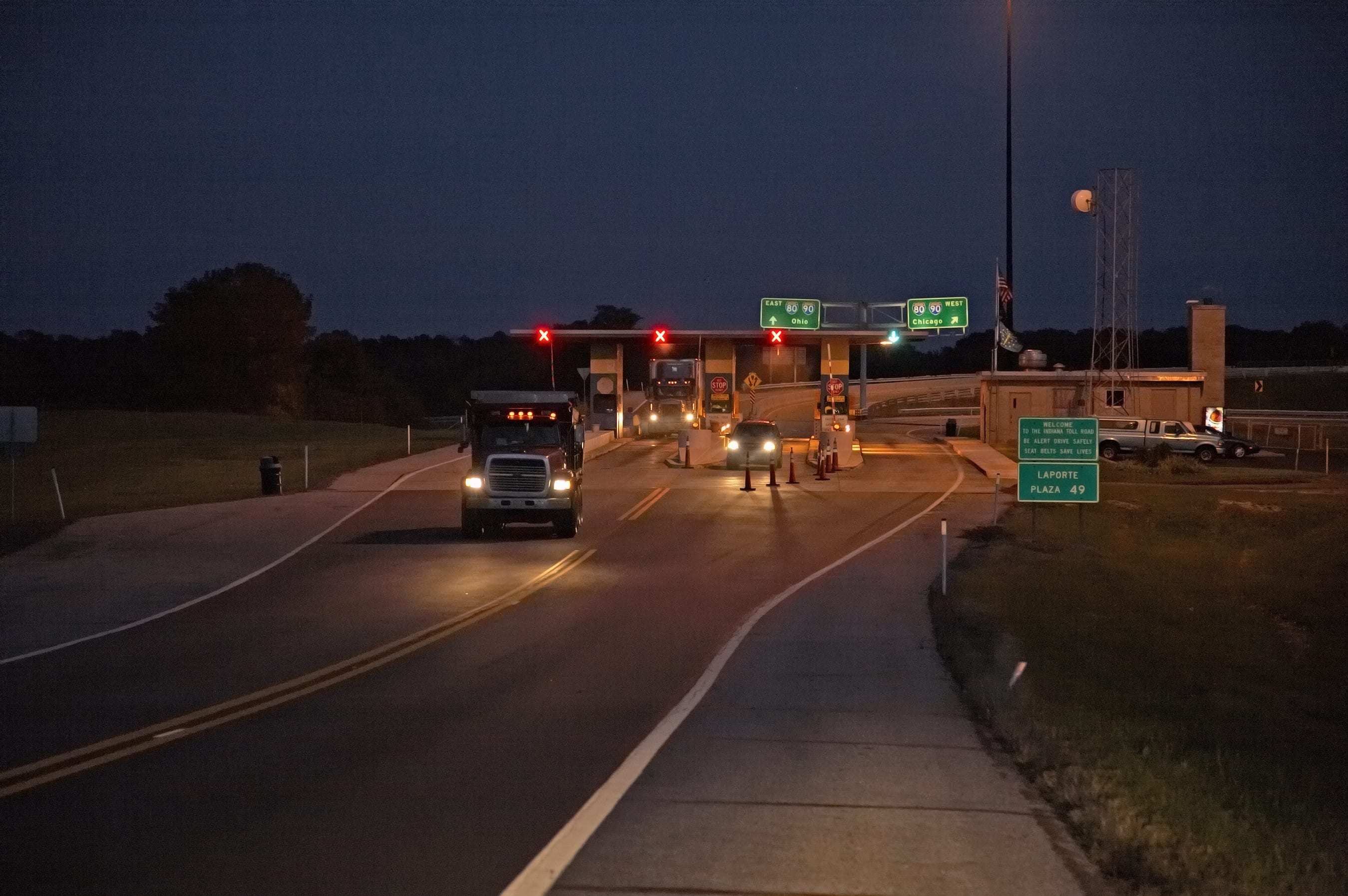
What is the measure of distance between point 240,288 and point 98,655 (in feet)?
257

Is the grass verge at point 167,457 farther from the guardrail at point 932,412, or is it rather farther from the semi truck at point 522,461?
the guardrail at point 932,412

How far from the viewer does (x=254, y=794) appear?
8.47 metres

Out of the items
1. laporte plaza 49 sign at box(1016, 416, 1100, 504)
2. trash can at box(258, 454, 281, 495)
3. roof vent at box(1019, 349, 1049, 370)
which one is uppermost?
roof vent at box(1019, 349, 1049, 370)

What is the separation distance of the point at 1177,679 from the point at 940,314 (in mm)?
47588

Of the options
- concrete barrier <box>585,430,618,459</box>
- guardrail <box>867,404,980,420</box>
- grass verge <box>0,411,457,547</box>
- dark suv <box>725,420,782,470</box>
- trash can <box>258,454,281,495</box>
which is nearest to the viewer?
trash can <box>258,454,281,495</box>

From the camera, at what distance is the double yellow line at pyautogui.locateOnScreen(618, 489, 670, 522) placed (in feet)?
99.0

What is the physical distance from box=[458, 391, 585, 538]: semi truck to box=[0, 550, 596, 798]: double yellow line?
24.5 feet

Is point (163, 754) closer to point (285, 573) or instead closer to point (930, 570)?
point (285, 573)

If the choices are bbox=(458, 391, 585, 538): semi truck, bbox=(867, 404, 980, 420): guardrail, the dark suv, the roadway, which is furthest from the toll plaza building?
the roadway

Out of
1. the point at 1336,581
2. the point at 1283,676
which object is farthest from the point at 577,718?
the point at 1336,581

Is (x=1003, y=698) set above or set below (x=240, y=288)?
below

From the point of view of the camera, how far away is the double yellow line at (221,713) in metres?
9.08

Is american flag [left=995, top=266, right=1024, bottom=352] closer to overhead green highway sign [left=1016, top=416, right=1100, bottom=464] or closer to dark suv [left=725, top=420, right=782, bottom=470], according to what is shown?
dark suv [left=725, top=420, right=782, bottom=470]

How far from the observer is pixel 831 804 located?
816 cm
